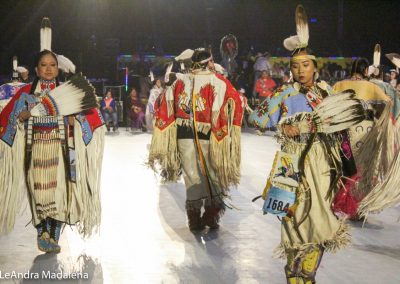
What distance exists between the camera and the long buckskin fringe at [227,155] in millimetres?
5840

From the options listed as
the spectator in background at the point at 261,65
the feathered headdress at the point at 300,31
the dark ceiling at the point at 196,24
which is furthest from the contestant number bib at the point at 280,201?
the dark ceiling at the point at 196,24

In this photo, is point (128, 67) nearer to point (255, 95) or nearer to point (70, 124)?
point (255, 95)

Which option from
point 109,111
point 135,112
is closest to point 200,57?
point 109,111

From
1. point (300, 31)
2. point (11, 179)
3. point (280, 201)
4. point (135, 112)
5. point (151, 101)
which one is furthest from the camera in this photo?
point (135, 112)

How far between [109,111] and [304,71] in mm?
14263

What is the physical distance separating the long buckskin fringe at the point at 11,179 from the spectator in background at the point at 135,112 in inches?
521

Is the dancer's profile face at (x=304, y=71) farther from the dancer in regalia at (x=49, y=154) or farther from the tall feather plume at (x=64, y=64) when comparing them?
the tall feather plume at (x=64, y=64)

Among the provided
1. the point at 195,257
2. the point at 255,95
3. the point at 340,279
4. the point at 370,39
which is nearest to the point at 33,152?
the point at 195,257

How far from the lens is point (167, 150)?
6.06 meters

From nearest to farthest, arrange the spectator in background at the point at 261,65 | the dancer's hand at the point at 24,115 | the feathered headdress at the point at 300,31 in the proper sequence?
1. the feathered headdress at the point at 300,31
2. the dancer's hand at the point at 24,115
3. the spectator in background at the point at 261,65

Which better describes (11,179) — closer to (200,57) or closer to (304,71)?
(200,57)

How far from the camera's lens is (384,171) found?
16.8 feet

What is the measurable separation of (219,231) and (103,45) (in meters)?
16.0

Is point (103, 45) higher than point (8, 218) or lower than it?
higher
